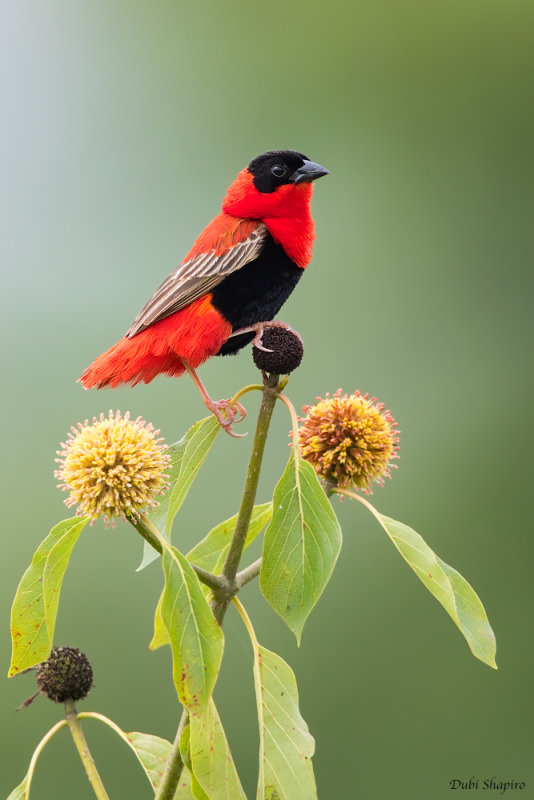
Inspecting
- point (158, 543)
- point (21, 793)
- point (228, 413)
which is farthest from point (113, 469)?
point (21, 793)

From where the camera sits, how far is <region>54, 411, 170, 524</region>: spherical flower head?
4.27 ft

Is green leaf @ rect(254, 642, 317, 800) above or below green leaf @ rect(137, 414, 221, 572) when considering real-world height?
below

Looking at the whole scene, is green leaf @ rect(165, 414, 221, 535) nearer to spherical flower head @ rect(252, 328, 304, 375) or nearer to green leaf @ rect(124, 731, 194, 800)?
spherical flower head @ rect(252, 328, 304, 375)

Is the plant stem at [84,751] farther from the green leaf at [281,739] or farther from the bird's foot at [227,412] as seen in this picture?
the bird's foot at [227,412]

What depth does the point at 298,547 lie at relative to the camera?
48.7 inches

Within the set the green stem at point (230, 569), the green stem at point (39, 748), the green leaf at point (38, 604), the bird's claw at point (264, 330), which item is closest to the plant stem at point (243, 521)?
the green stem at point (230, 569)

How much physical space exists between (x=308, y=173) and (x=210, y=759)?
1.30m

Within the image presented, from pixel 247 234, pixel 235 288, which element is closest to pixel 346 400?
pixel 235 288

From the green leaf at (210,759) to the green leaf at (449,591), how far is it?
41 cm

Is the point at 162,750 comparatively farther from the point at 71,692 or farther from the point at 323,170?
the point at 323,170

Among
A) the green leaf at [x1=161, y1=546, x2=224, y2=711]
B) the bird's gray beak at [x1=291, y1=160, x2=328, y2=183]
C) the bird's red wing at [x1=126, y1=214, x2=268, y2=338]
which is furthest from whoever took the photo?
the bird's gray beak at [x1=291, y1=160, x2=328, y2=183]

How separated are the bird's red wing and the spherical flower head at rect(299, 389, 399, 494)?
0.35 metres

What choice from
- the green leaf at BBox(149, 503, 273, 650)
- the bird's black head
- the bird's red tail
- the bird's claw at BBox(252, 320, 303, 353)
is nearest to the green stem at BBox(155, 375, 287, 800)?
the bird's claw at BBox(252, 320, 303, 353)

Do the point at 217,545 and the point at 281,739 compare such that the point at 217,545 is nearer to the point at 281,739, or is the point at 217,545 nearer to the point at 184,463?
the point at 184,463
